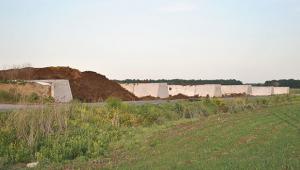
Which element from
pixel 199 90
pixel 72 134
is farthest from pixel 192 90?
pixel 72 134

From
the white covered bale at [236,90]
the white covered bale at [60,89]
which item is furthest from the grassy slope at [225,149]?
the white covered bale at [236,90]

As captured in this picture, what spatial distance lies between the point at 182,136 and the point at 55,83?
2369cm

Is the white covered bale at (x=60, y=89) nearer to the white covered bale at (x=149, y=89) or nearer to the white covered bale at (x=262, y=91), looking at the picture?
the white covered bale at (x=149, y=89)

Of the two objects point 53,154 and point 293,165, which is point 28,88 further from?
point 293,165

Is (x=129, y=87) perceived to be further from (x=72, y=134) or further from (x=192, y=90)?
(x=72, y=134)

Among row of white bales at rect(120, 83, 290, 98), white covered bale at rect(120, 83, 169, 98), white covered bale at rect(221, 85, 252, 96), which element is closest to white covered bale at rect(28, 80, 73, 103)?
white covered bale at rect(120, 83, 169, 98)

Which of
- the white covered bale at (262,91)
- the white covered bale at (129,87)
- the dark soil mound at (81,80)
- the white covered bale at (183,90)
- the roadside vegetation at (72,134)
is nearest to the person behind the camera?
the roadside vegetation at (72,134)

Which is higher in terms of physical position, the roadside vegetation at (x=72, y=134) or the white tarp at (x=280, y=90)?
the white tarp at (x=280, y=90)

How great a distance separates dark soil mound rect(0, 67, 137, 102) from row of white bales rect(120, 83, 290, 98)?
2.35 meters

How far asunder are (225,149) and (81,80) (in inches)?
1421

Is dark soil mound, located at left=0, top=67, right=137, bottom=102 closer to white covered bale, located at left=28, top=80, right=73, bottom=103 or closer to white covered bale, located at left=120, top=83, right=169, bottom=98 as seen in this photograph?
white covered bale, located at left=120, top=83, right=169, bottom=98

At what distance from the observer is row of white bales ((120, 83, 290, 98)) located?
5678cm

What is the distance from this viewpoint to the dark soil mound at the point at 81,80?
5091 centimetres

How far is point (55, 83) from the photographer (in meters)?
45.7
